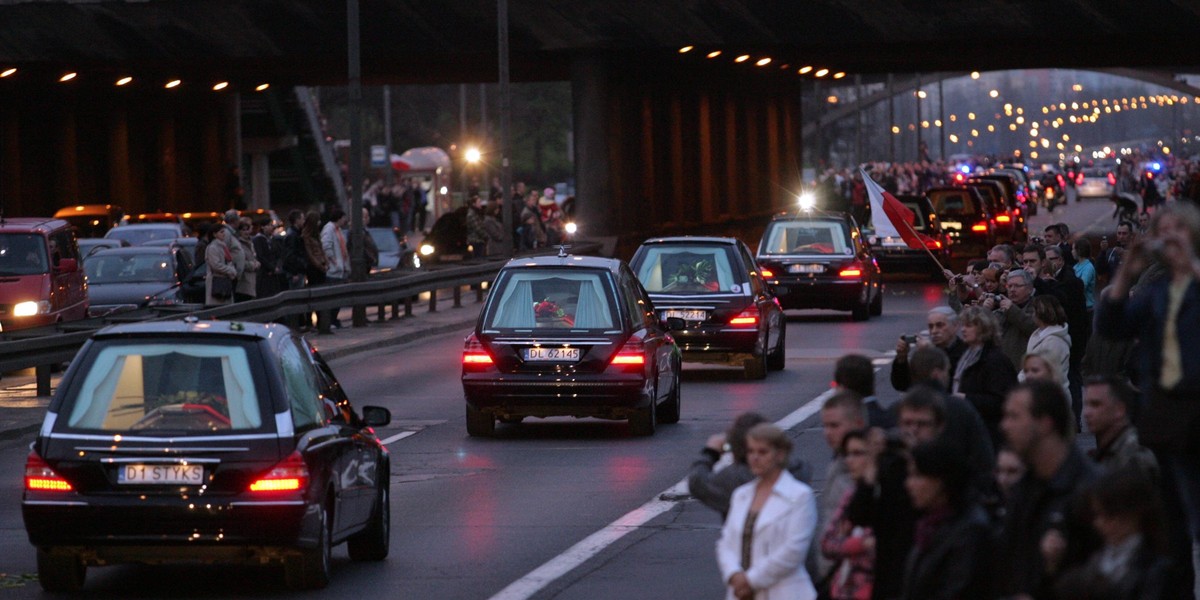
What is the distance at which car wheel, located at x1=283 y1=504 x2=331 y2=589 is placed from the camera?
11391 mm

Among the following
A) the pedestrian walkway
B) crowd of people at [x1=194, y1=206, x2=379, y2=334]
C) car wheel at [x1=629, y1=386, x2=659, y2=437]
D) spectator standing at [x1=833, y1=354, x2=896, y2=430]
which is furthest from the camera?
crowd of people at [x1=194, y1=206, x2=379, y2=334]

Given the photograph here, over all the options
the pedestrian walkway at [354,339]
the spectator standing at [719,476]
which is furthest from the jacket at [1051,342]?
the pedestrian walkway at [354,339]

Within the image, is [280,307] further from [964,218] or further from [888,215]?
[964,218]

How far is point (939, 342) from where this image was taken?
40.4 ft

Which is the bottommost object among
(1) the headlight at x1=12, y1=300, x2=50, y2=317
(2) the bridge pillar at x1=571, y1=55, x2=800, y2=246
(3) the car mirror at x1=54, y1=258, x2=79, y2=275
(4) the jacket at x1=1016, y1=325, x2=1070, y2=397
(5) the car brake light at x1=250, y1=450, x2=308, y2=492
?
(5) the car brake light at x1=250, y1=450, x2=308, y2=492

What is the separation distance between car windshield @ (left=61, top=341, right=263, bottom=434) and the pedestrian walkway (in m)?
8.90

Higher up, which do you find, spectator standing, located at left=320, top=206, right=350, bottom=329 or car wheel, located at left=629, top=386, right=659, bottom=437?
spectator standing, located at left=320, top=206, right=350, bottom=329

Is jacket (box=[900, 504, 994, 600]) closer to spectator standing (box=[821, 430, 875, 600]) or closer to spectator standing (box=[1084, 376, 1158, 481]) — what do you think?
spectator standing (box=[821, 430, 875, 600])

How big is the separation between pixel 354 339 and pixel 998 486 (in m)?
23.1

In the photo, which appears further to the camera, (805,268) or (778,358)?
(805,268)

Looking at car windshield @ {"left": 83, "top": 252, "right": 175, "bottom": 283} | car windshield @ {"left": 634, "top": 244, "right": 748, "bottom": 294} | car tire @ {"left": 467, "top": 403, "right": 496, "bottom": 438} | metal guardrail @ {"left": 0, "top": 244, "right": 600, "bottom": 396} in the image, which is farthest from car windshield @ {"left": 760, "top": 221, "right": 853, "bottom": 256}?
car tire @ {"left": 467, "top": 403, "right": 496, "bottom": 438}

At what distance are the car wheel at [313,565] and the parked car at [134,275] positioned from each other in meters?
19.5

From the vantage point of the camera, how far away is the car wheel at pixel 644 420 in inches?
749

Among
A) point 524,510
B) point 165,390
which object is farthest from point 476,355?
point 165,390
